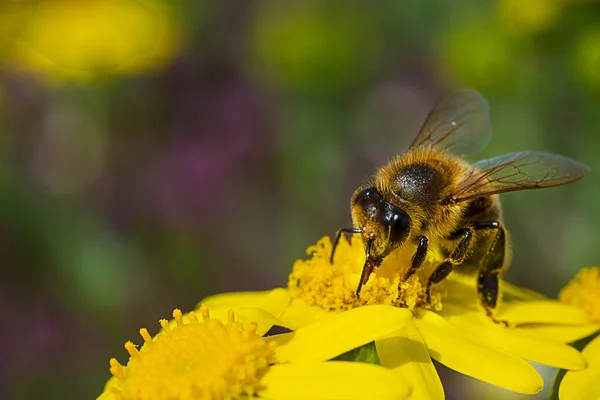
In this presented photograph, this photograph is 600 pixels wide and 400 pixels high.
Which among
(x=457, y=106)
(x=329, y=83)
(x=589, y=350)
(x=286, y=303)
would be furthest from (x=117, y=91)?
(x=589, y=350)

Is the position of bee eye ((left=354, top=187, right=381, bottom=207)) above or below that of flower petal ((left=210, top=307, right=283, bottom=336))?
above

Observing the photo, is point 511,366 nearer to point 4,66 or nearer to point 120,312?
point 120,312

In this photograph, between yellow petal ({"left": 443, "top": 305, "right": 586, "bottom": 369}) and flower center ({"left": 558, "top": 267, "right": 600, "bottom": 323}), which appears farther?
flower center ({"left": 558, "top": 267, "right": 600, "bottom": 323})

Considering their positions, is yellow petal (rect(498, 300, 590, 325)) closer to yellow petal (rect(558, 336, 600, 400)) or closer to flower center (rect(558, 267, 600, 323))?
flower center (rect(558, 267, 600, 323))

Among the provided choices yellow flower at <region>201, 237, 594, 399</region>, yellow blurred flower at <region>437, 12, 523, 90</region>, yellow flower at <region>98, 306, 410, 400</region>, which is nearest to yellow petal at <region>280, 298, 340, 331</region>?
yellow flower at <region>201, 237, 594, 399</region>

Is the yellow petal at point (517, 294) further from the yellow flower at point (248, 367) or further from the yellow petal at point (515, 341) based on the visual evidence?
the yellow flower at point (248, 367)

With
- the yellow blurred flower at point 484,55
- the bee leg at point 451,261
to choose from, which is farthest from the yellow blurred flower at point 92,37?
the bee leg at point 451,261
